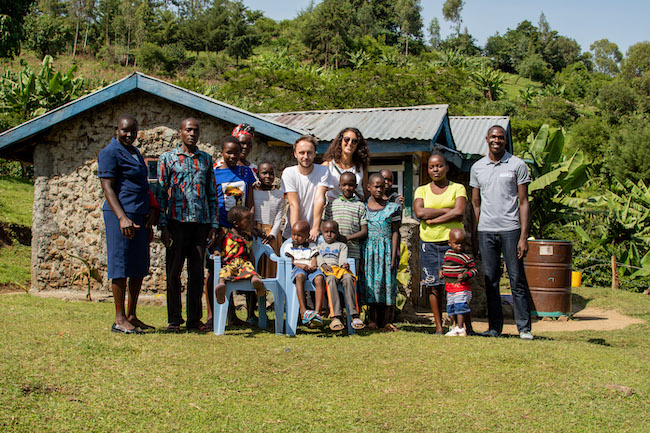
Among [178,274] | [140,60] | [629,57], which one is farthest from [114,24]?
[178,274]

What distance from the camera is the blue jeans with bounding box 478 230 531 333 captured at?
543 cm

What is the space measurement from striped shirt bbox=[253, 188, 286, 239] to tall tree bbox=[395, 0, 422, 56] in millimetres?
67597

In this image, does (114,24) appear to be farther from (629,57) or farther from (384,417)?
(384,417)

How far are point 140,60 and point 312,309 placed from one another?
48.7 metres

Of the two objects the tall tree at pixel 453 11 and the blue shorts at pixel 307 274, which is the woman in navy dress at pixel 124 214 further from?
the tall tree at pixel 453 11

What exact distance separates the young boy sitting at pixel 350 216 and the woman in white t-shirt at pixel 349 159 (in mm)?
148

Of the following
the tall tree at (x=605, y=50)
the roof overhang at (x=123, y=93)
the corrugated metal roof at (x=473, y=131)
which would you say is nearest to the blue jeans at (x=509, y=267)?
the roof overhang at (x=123, y=93)

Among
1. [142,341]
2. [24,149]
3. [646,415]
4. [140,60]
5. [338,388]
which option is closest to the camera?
[646,415]

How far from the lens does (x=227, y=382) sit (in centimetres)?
370

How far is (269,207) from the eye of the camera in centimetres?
595

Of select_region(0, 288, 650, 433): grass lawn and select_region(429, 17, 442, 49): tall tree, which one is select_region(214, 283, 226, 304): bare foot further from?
select_region(429, 17, 442, 49): tall tree

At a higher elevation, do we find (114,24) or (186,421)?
(114,24)

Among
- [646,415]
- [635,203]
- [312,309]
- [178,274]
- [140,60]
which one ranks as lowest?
[646,415]

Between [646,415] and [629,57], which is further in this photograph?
[629,57]
